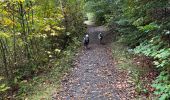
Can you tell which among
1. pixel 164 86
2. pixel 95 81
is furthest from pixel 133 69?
pixel 164 86

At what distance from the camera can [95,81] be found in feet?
43.8

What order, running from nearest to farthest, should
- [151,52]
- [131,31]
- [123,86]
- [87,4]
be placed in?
[151,52] < [123,86] < [131,31] < [87,4]

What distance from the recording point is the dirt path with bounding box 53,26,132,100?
1137 centimetres

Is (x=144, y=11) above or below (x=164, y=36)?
above

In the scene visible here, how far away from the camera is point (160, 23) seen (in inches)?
456

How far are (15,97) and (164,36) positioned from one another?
712 centimetres

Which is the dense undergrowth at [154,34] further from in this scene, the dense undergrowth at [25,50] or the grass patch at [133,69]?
the dense undergrowth at [25,50]

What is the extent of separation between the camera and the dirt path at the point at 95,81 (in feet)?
37.3

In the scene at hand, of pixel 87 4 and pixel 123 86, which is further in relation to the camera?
pixel 87 4

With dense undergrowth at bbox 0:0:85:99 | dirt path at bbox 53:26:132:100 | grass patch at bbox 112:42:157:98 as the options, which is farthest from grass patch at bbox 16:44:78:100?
grass patch at bbox 112:42:157:98

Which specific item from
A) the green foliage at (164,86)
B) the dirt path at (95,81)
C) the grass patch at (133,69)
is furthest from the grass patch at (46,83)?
the green foliage at (164,86)

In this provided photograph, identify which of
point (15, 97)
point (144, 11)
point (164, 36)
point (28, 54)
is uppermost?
point (144, 11)

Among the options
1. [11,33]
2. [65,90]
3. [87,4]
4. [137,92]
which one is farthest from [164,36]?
[87,4]

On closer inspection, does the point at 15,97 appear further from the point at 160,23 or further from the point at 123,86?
the point at 160,23
